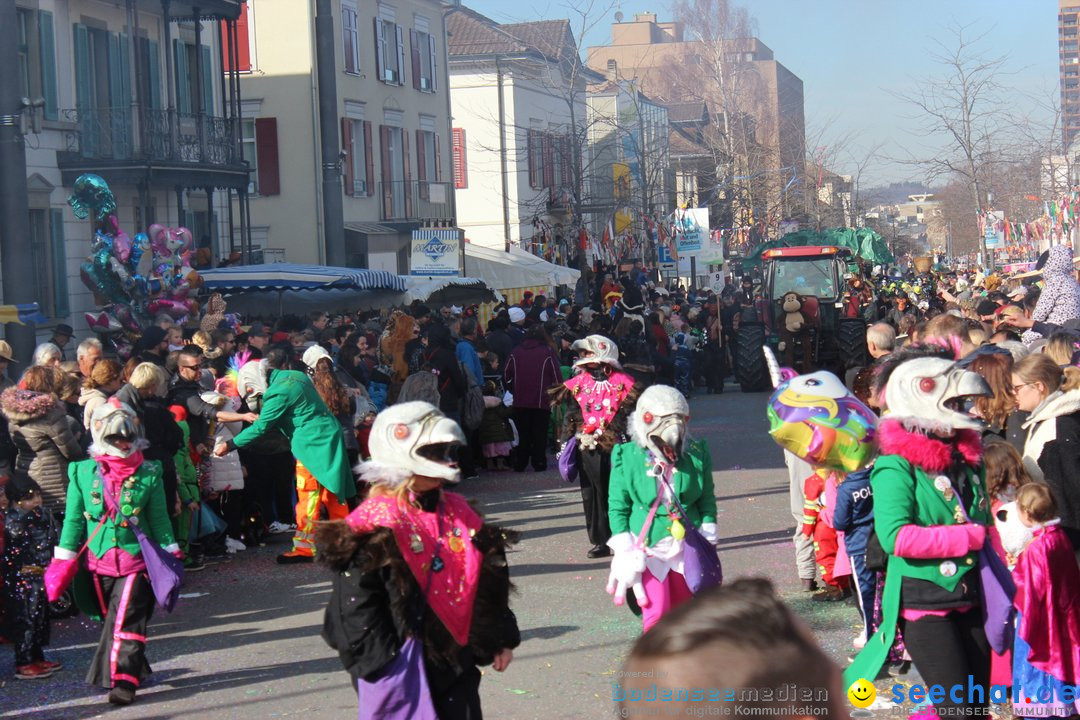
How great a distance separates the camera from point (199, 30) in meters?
24.3

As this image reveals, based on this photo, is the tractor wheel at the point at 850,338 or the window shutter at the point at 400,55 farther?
the window shutter at the point at 400,55

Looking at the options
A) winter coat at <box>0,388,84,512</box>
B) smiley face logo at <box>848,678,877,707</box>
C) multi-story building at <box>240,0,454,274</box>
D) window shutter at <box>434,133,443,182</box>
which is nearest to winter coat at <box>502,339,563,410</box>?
winter coat at <box>0,388,84,512</box>

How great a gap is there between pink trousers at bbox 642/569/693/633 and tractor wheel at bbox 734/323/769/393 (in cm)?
1763

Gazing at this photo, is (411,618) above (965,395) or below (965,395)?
below

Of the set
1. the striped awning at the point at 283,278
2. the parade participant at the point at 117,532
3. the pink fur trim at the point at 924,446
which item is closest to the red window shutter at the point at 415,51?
the striped awning at the point at 283,278

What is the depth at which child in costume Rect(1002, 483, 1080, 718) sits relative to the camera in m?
5.77

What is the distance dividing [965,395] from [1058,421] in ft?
4.64

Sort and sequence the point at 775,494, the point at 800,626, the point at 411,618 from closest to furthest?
1. the point at 800,626
2. the point at 411,618
3. the point at 775,494

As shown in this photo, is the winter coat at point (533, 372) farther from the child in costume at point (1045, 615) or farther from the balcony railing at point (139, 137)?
the child in costume at point (1045, 615)

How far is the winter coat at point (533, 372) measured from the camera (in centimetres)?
1515

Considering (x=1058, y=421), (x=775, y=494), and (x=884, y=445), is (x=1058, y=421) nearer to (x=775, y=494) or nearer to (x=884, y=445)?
(x=884, y=445)

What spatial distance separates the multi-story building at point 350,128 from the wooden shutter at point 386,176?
0.02 metres

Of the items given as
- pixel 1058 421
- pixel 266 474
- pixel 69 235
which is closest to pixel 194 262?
pixel 69 235

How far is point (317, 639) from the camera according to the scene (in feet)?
27.7
